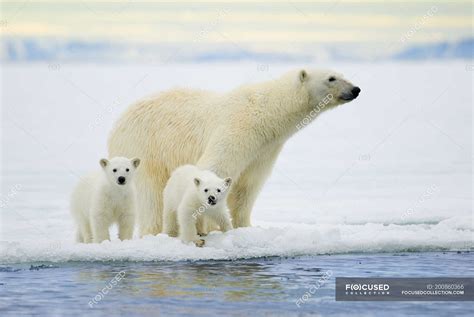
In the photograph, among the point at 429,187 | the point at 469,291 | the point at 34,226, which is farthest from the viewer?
the point at 429,187

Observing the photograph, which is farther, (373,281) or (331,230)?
(331,230)

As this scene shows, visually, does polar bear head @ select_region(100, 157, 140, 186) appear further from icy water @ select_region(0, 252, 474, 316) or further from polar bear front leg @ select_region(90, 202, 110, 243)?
icy water @ select_region(0, 252, 474, 316)

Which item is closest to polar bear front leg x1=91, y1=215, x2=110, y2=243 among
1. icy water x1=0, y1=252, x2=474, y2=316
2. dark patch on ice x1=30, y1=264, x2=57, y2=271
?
icy water x1=0, y1=252, x2=474, y2=316

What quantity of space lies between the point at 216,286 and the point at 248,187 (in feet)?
7.00

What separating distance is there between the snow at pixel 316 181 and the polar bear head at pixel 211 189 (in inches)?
19.2

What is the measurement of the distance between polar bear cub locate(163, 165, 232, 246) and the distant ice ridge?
17 centimetres

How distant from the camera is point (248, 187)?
8.92 metres

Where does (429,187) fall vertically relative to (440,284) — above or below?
above

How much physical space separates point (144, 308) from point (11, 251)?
207 centimetres

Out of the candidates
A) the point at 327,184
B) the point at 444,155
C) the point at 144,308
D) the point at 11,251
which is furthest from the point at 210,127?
the point at 444,155

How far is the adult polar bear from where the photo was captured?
339 inches

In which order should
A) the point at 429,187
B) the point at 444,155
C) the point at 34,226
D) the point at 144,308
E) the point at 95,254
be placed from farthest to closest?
the point at 444,155 < the point at 429,187 < the point at 34,226 < the point at 95,254 < the point at 144,308

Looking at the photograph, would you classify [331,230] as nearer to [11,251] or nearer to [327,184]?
[11,251]

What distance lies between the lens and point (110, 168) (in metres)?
7.88
